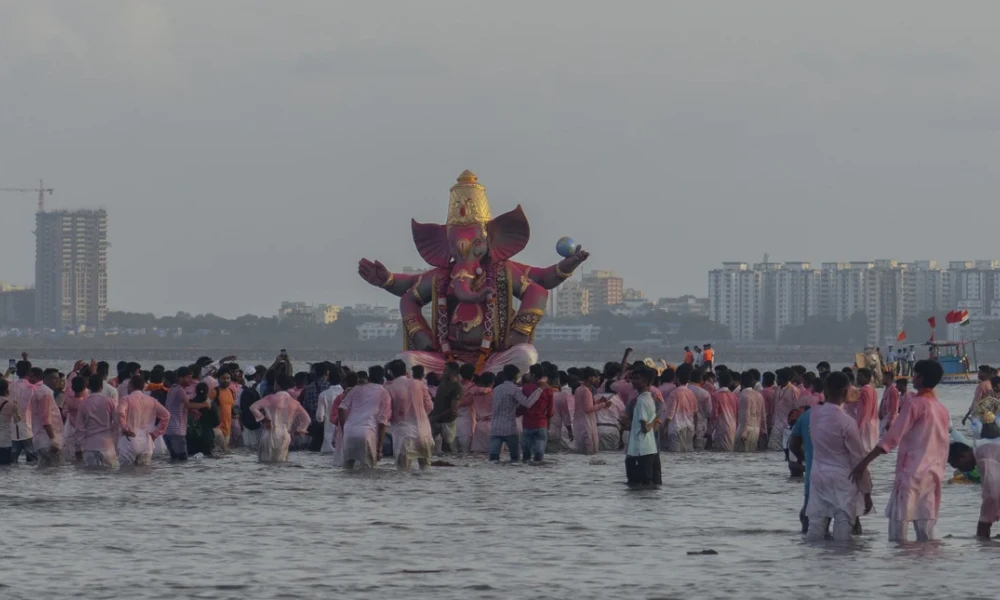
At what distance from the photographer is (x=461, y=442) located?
2550cm

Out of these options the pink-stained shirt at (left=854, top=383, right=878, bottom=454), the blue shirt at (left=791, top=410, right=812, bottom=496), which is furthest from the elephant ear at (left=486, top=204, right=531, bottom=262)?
the blue shirt at (left=791, top=410, right=812, bottom=496)

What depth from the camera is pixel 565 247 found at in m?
33.8

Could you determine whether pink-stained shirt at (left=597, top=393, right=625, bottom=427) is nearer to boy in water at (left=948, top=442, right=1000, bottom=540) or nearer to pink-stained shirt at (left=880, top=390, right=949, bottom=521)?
boy in water at (left=948, top=442, right=1000, bottom=540)

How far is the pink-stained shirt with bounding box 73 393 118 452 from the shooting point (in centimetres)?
2083

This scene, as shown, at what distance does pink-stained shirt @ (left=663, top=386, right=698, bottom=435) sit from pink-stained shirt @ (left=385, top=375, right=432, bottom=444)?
488cm

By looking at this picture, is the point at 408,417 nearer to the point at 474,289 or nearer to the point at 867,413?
the point at 867,413

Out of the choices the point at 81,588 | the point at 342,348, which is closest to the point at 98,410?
the point at 81,588

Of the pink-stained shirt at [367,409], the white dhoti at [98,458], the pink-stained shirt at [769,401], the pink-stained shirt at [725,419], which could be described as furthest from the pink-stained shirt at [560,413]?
the white dhoti at [98,458]

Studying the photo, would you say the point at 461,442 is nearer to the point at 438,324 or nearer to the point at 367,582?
the point at 438,324

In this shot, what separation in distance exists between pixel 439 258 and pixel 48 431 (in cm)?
1417

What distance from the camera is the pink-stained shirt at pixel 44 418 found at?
21266mm

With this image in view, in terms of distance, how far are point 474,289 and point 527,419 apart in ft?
35.4

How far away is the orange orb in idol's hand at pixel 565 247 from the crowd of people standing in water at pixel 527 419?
5.50 meters

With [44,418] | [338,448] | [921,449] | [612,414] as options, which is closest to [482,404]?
[612,414]
